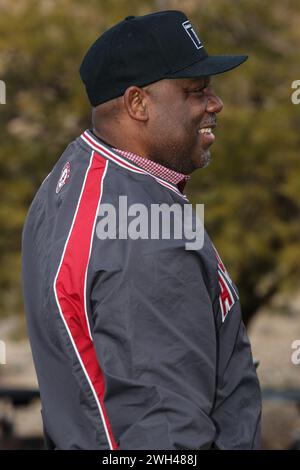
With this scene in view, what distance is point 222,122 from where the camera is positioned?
23.5 ft

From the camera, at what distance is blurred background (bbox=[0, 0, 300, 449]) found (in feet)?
22.9

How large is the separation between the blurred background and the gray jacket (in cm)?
480

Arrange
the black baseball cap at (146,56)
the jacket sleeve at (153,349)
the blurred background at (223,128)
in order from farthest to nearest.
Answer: the blurred background at (223,128) → the black baseball cap at (146,56) → the jacket sleeve at (153,349)

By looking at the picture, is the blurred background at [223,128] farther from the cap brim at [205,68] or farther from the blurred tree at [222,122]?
the cap brim at [205,68]

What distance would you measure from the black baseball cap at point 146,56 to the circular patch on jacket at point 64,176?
0.16 m

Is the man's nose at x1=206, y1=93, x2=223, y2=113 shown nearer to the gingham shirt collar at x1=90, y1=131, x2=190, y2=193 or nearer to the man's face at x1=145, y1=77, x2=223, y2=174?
the man's face at x1=145, y1=77, x2=223, y2=174

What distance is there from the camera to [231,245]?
6906mm

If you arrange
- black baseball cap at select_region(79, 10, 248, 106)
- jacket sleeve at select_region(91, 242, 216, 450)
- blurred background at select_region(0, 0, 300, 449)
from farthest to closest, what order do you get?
blurred background at select_region(0, 0, 300, 449)
black baseball cap at select_region(79, 10, 248, 106)
jacket sleeve at select_region(91, 242, 216, 450)

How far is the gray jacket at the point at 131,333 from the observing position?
1744 mm

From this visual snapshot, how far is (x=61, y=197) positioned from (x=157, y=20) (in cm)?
43

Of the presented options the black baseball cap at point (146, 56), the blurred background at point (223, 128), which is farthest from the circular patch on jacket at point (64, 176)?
the blurred background at point (223, 128)

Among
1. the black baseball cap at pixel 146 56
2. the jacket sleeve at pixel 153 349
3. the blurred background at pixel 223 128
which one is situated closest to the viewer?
the jacket sleeve at pixel 153 349

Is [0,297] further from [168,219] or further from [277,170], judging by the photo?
[168,219]

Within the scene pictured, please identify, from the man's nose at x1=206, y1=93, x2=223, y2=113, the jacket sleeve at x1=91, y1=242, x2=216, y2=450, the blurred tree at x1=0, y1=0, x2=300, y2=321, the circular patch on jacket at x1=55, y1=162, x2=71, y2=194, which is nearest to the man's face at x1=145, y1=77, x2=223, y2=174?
the man's nose at x1=206, y1=93, x2=223, y2=113
